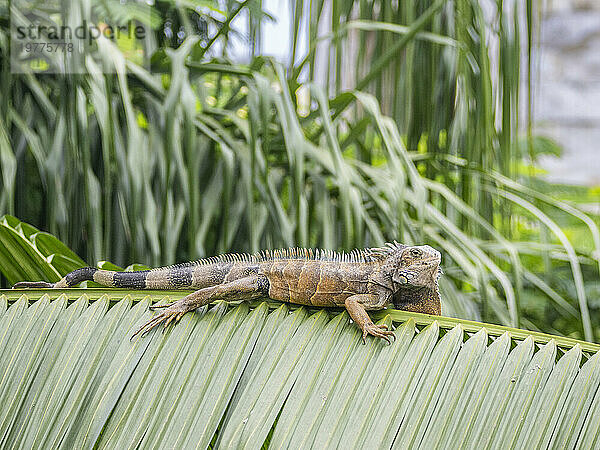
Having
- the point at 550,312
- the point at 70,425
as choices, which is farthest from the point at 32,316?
the point at 550,312

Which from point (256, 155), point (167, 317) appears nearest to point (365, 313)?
point (167, 317)

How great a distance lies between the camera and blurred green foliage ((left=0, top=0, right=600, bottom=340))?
152 cm

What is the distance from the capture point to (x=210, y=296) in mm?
861

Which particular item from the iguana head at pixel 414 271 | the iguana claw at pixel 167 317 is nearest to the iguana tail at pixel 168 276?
the iguana claw at pixel 167 317

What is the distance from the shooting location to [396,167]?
159cm

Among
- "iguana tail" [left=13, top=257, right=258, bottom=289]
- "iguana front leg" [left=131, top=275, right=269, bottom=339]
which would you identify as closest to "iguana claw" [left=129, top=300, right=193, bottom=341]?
"iguana front leg" [left=131, top=275, right=269, bottom=339]

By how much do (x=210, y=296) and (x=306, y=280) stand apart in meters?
0.14

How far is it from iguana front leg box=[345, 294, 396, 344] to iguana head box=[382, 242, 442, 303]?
0.05m

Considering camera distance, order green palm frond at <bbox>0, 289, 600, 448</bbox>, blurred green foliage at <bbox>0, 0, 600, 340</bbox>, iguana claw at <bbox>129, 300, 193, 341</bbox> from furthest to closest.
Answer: blurred green foliage at <bbox>0, 0, 600, 340</bbox> < iguana claw at <bbox>129, 300, 193, 341</bbox> < green palm frond at <bbox>0, 289, 600, 448</bbox>

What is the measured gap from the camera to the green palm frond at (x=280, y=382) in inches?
26.8

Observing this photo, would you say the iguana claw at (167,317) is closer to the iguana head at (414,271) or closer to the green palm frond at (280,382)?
the green palm frond at (280,382)

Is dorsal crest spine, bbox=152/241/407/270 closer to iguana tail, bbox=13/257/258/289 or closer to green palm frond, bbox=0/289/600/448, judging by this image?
iguana tail, bbox=13/257/258/289

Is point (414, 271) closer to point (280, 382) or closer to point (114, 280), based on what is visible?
point (280, 382)

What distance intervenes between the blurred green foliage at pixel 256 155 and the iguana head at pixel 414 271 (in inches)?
21.2
